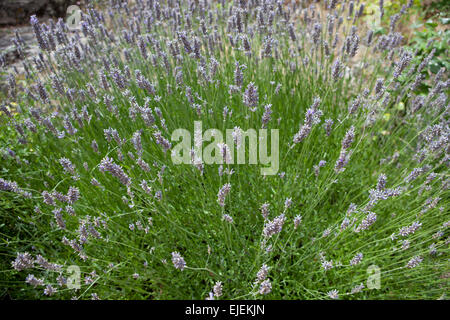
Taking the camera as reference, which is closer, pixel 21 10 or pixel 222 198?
pixel 222 198

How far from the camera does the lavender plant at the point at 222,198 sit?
156 cm

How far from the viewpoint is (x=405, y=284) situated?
1.75m

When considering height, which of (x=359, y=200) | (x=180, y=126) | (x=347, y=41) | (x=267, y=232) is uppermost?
(x=347, y=41)

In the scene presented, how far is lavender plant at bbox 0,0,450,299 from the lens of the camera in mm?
1563

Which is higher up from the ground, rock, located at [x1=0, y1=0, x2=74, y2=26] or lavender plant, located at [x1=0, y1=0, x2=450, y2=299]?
rock, located at [x1=0, y1=0, x2=74, y2=26]

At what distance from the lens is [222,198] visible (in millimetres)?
1312

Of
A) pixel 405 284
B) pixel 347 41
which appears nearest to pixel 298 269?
pixel 405 284

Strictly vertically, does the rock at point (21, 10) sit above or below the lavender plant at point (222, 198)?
above

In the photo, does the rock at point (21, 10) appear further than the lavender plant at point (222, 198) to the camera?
Yes

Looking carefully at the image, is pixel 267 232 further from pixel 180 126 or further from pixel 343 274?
pixel 180 126

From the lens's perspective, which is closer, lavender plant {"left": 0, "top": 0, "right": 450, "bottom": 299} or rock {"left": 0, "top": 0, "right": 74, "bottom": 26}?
lavender plant {"left": 0, "top": 0, "right": 450, "bottom": 299}

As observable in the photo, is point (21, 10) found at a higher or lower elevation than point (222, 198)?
higher
